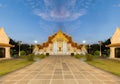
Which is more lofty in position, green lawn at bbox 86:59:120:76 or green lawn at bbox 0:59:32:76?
green lawn at bbox 0:59:32:76

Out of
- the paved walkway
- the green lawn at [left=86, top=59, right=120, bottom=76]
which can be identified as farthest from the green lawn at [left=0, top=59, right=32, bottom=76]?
the green lawn at [left=86, top=59, right=120, bottom=76]

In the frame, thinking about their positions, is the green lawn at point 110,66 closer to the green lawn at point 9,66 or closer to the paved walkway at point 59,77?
the paved walkway at point 59,77

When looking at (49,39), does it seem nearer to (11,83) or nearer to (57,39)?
(57,39)

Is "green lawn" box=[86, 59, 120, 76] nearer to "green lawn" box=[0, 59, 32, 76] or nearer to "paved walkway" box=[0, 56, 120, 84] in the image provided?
"paved walkway" box=[0, 56, 120, 84]

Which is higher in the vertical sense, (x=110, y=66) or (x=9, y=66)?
(x=9, y=66)

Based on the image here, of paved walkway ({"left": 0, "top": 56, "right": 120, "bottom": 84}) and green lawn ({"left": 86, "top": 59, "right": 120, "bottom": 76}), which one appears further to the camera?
green lawn ({"left": 86, "top": 59, "right": 120, "bottom": 76})

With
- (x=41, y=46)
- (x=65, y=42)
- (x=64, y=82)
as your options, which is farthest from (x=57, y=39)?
(x=64, y=82)

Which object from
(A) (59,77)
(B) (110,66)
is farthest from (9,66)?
(B) (110,66)

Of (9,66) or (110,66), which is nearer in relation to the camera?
(9,66)

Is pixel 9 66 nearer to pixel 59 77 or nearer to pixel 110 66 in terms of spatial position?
pixel 59 77

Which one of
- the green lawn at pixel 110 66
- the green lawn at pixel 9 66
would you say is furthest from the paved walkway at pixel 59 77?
the green lawn at pixel 110 66

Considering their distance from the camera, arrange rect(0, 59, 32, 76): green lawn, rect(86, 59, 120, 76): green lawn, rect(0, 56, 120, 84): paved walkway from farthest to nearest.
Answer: rect(86, 59, 120, 76): green lawn < rect(0, 59, 32, 76): green lawn < rect(0, 56, 120, 84): paved walkway

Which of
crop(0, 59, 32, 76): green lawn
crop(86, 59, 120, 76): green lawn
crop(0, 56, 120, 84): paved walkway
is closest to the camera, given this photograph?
crop(0, 56, 120, 84): paved walkway

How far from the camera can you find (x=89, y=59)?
3183cm
